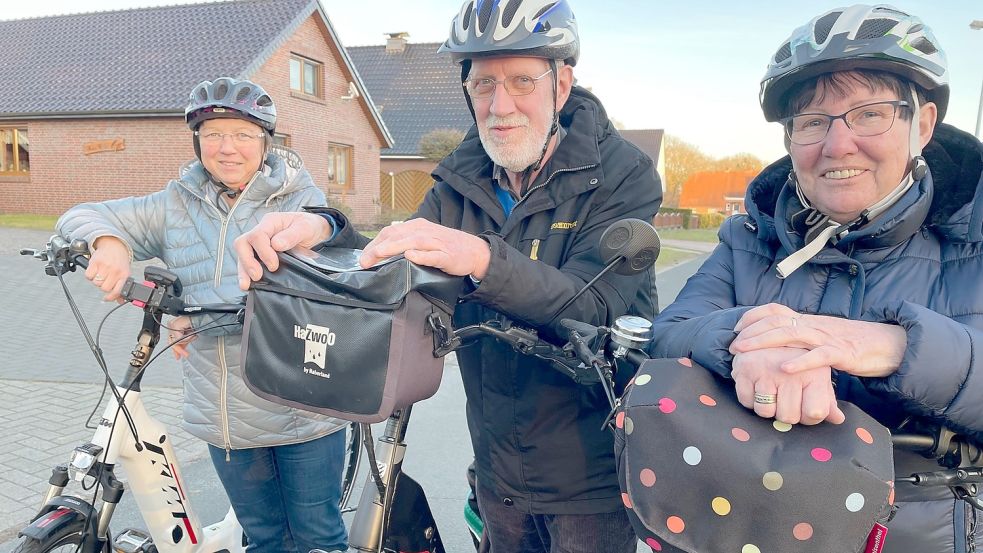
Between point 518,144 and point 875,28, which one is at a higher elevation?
point 875,28

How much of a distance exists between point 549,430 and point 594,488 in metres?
0.23

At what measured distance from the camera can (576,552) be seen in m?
2.11

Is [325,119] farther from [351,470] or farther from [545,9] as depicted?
[545,9]

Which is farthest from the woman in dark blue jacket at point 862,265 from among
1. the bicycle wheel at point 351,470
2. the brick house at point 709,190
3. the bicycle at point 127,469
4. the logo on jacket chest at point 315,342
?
the brick house at point 709,190

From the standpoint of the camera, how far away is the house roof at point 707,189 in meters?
66.6

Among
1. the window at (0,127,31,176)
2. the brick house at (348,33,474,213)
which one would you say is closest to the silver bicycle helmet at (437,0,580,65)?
the window at (0,127,31,176)

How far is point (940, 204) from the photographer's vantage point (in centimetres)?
155

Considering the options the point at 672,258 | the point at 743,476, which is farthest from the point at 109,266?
the point at 672,258

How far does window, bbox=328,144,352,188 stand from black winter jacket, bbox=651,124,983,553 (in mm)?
24715

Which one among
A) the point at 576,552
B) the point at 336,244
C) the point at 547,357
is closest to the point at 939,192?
the point at 547,357

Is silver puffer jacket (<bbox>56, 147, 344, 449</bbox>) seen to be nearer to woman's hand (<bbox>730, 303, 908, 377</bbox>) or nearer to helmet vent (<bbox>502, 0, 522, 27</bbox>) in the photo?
helmet vent (<bbox>502, 0, 522, 27</bbox>)

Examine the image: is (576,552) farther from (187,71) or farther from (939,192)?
(187,71)

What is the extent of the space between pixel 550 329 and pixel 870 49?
1.02 meters

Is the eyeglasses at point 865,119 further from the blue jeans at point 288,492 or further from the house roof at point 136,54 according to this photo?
the house roof at point 136,54
